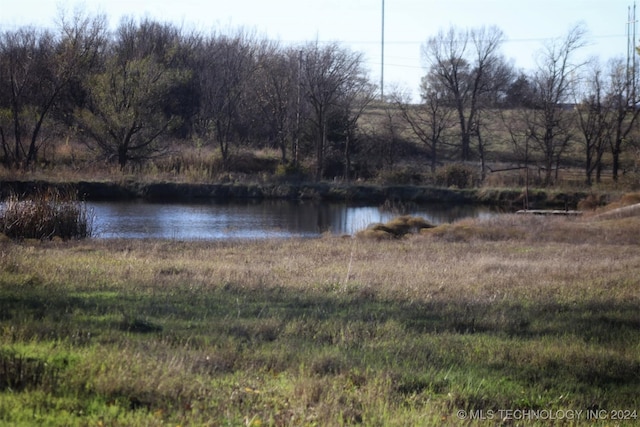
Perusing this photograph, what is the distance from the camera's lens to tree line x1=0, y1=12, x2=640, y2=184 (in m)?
48.7

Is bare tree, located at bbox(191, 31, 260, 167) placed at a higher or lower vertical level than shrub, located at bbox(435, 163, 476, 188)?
higher

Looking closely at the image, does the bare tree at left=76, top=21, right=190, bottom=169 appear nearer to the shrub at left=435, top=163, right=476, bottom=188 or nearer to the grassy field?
the shrub at left=435, top=163, right=476, bottom=188

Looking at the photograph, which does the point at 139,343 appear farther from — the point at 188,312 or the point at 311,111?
the point at 311,111

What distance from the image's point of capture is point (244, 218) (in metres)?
35.5

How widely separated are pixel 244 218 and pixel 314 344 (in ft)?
90.0

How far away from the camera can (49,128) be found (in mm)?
50188

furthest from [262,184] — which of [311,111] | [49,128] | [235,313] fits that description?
[235,313]

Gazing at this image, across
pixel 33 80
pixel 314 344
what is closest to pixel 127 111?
pixel 33 80

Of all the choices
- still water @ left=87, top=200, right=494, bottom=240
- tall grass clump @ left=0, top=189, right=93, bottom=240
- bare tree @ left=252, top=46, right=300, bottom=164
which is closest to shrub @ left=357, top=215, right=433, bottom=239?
still water @ left=87, top=200, right=494, bottom=240

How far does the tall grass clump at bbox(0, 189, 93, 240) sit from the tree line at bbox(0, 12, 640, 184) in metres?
20.5

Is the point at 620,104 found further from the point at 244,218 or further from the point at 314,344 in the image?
the point at 314,344

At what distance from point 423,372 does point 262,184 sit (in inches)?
1557

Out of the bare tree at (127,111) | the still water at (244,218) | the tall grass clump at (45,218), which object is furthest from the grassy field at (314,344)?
the bare tree at (127,111)

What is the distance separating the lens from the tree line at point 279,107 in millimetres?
48719
